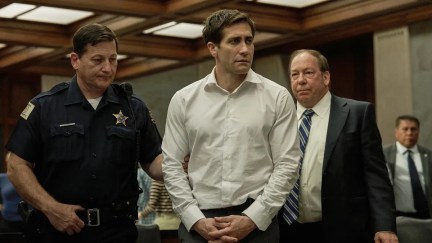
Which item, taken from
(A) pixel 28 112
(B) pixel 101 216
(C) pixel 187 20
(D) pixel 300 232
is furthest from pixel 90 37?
(C) pixel 187 20

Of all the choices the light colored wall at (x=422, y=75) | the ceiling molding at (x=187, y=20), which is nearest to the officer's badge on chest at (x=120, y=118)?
the ceiling molding at (x=187, y=20)

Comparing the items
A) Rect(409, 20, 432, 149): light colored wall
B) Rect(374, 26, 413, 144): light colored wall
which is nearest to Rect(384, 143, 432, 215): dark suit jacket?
Rect(409, 20, 432, 149): light colored wall

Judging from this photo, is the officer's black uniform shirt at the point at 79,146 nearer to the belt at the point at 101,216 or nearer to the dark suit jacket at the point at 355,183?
the belt at the point at 101,216

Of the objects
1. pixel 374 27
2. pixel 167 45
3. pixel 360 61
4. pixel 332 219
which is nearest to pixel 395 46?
pixel 374 27

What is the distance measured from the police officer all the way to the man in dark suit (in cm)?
71

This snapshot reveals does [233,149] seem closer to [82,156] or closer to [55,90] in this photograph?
[82,156]

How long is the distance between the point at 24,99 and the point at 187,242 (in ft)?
37.3

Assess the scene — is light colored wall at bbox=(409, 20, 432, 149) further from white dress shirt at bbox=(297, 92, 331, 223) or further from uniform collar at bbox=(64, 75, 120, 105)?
uniform collar at bbox=(64, 75, 120, 105)

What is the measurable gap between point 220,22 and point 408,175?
466cm

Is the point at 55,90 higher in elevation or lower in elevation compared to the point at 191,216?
higher

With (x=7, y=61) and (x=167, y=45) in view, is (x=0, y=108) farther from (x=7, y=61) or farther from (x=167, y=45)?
(x=167, y=45)

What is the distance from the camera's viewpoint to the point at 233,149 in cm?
→ 278

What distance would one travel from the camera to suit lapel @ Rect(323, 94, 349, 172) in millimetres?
3385

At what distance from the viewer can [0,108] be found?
13.3 meters
